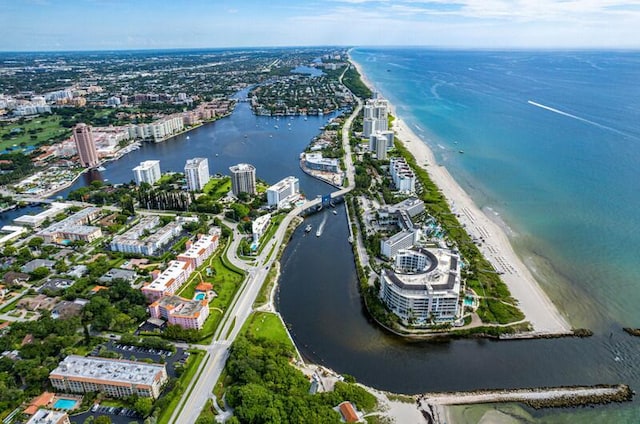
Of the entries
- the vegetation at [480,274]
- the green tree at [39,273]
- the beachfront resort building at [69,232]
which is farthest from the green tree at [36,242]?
the vegetation at [480,274]

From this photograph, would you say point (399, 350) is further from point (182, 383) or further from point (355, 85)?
point (355, 85)

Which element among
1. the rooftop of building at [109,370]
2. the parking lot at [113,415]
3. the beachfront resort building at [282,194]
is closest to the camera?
the parking lot at [113,415]

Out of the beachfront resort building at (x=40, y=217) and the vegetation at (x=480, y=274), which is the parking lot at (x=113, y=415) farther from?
the beachfront resort building at (x=40, y=217)

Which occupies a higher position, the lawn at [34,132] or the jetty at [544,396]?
the lawn at [34,132]

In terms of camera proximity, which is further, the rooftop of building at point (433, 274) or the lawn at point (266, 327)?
the rooftop of building at point (433, 274)

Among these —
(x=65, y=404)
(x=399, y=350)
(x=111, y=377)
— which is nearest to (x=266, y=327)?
(x=399, y=350)

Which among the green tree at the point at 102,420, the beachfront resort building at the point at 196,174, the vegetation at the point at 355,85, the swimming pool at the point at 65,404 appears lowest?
the swimming pool at the point at 65,404

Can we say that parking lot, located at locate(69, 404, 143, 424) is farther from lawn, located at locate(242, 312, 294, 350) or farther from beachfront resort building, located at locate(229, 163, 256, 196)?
beachfront resort building, located at locate(229, 163, 256, 196)
